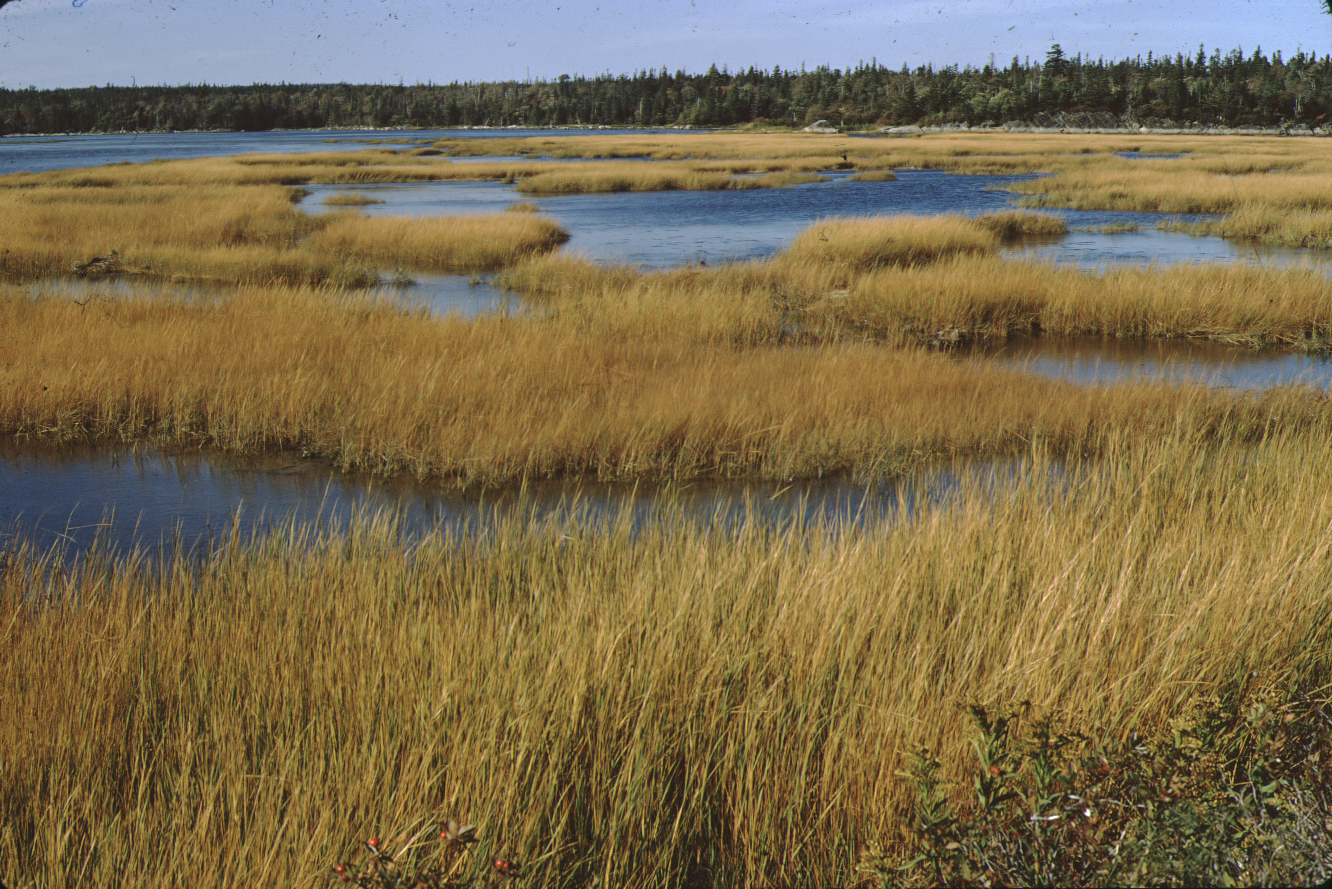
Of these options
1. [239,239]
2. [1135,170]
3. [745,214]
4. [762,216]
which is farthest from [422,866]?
[1135,170]

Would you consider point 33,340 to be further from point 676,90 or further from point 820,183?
point 676,90

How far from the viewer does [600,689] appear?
329 centimetres

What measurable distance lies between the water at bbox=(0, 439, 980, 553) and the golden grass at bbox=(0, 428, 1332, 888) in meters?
2.17

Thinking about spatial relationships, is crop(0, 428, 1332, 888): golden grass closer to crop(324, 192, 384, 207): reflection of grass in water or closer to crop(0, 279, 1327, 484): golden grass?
crop(0, 279, 1327, 484): golden grass

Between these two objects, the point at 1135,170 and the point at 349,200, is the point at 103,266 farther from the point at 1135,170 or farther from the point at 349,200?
the point at 1135,170

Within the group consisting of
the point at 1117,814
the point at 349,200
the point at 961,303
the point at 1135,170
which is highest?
the point at 1135,170

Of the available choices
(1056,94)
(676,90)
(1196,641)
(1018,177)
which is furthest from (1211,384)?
(676,90)

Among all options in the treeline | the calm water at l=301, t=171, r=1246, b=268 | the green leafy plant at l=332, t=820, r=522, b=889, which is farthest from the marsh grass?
the treeline

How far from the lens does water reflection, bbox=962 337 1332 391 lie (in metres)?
11.0

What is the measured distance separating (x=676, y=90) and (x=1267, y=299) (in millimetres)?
165965

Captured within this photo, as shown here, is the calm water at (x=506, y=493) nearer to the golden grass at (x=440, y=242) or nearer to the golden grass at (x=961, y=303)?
the golden grass at (x=961, y=303)

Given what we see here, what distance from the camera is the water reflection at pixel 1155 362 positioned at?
11047mm

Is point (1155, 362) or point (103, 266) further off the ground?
point (103, 266)

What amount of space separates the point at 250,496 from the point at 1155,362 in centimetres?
1043
